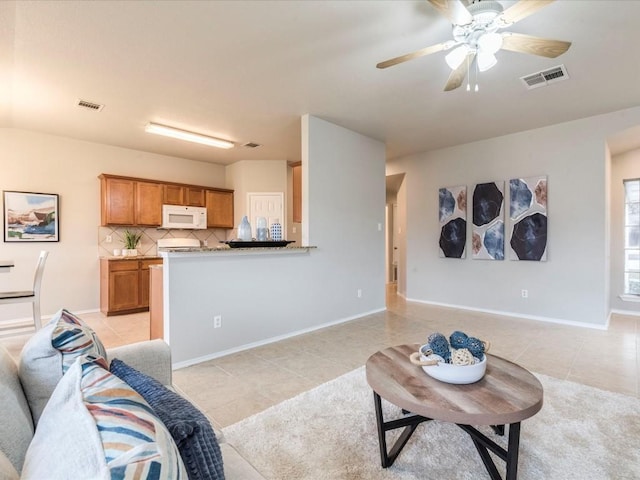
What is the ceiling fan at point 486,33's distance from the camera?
1.78m

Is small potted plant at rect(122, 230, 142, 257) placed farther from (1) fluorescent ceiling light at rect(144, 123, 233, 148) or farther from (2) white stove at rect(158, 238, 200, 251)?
(1) fluorescent ceiling light at rect(144, 123, 233, 148)

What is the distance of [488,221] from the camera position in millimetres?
4867

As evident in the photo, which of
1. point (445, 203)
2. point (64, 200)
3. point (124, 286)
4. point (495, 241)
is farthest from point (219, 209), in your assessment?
point (495, 241)

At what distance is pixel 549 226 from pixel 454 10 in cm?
371

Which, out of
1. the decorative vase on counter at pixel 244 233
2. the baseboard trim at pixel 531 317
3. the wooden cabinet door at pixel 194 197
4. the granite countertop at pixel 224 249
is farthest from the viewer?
the wooden cabinet door at pixel 194 197

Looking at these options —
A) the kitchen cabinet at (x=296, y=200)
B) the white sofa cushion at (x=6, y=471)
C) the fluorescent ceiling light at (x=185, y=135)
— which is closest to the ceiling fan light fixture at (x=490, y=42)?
the white sofa cushion at (x=6, y=471)

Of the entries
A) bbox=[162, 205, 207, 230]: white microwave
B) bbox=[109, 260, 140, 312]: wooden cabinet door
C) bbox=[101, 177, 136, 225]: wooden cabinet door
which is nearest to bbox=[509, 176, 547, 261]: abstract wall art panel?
bbox=[162, 205, 207, 230]: white microwave

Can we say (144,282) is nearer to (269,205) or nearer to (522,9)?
(269,205)

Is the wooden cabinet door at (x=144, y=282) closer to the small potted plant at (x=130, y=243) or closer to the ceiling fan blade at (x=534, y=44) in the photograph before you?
the small potted plant at (x=130, y=243)

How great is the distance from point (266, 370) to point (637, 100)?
4938mm

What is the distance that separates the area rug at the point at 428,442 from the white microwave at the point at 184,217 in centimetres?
435

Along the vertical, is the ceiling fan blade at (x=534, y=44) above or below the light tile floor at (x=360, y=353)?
above

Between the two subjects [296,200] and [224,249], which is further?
[296,200]

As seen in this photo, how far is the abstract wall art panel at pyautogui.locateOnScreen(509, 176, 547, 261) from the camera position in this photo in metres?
4.39
